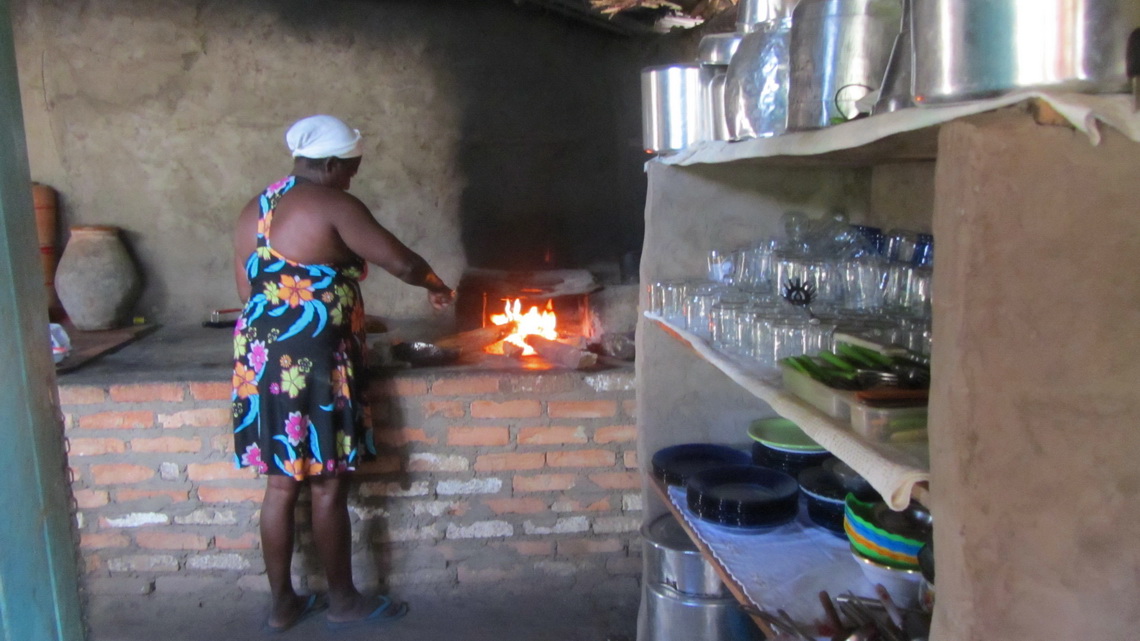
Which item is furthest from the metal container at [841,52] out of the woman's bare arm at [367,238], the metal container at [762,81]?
the woman's bare arm at [367,238]

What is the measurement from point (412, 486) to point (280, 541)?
0.46 meters

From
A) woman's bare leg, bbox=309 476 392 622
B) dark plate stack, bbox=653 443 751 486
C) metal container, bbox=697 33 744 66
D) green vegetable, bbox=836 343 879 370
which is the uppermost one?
metal container, bbox=697 33 744 66

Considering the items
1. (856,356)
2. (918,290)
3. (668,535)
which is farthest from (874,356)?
(668,535)

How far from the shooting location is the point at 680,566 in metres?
2.00

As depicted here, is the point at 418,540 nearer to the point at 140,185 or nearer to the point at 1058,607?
the point at 1058,607

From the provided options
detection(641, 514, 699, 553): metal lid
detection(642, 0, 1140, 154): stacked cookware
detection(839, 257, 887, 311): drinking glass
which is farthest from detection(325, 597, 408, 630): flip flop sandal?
detection(839, 257, 887, 311): drinking glass

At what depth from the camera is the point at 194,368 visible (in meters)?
2.93

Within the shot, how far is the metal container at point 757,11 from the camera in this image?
1533 millimetres

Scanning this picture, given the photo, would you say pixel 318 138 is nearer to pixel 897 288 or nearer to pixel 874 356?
pixel 897 288

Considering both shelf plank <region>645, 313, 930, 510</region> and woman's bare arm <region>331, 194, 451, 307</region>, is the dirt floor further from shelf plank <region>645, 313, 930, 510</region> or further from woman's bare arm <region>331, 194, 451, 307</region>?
shelf plank <region>645, 313, 930, 510</region>

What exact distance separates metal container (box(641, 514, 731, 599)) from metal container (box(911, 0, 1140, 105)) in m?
1.38

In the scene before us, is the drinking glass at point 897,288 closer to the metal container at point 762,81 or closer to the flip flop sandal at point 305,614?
the metal container at point 762,81

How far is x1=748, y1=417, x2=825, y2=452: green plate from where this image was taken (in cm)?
199

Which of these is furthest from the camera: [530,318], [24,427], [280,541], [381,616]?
[530,318]
